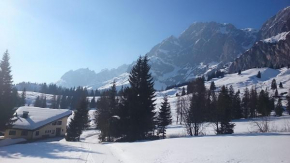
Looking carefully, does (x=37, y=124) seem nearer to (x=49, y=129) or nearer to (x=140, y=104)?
(x=49, y=129)

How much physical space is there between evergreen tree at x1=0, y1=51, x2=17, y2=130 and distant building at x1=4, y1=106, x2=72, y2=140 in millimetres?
6776

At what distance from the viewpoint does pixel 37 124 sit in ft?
138

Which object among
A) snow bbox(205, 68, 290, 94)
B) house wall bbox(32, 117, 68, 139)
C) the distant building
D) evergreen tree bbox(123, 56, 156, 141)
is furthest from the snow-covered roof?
snow bbox(205, 68, 290, 94)

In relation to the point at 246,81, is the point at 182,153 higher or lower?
lower

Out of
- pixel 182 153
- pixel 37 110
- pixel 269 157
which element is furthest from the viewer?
pixel 37 110

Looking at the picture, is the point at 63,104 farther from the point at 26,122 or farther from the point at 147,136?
the point at 147,136

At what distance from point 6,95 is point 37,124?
14645 mm

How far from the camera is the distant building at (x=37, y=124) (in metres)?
41.0

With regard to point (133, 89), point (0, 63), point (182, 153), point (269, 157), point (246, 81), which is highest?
point (246, 81)

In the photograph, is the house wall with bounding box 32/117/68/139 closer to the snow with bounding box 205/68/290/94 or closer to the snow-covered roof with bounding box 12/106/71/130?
the snow-covered roof with bounding box 12/106/71/130

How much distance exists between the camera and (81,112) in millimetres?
41719

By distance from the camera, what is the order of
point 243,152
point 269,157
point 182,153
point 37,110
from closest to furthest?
point 269,157 → point 243,152 → point 182,153 → point 37,110

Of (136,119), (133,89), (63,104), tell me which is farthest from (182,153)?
(63,104)

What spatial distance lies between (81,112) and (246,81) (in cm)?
15162
